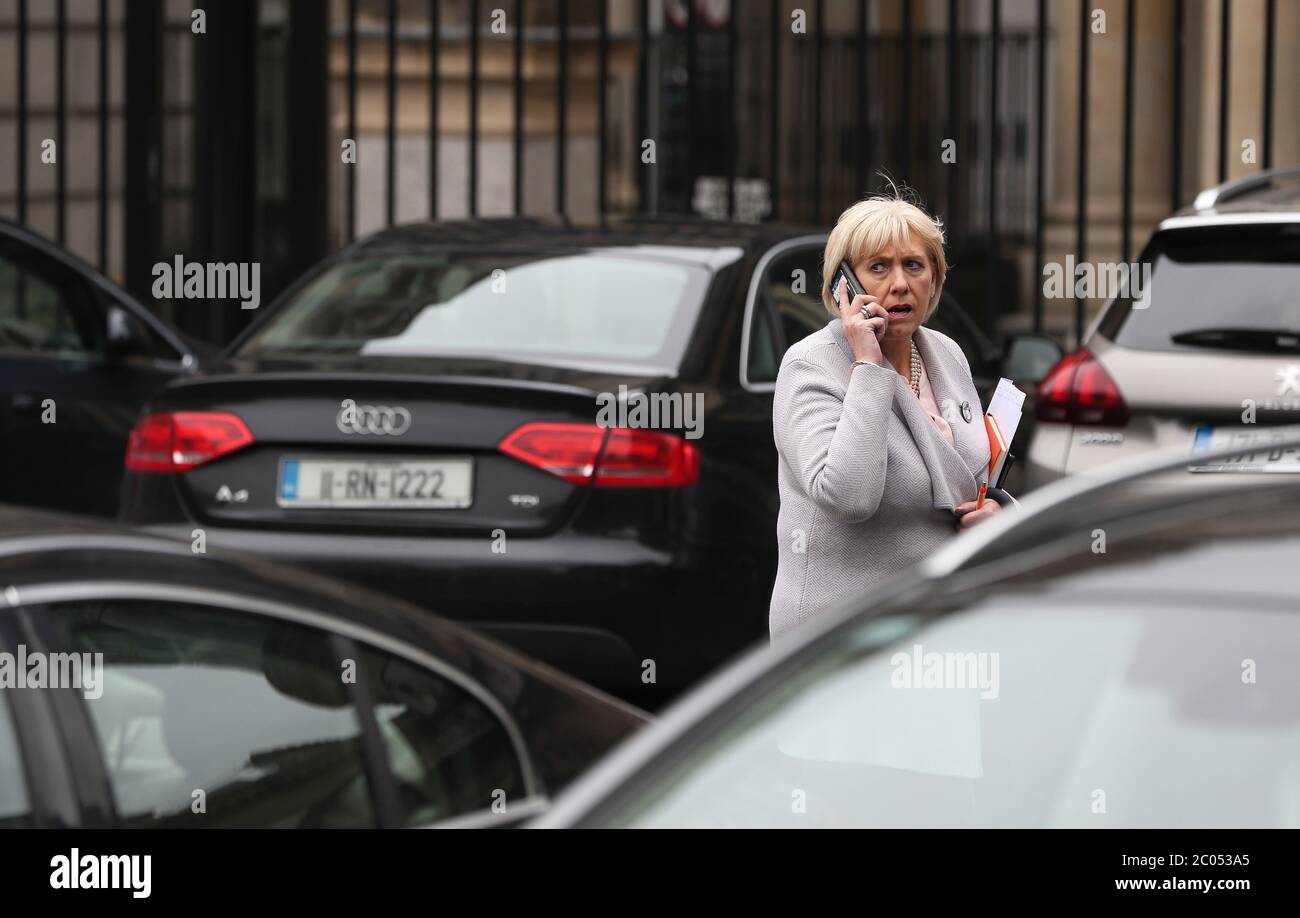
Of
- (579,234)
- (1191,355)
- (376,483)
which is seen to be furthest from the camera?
(579,234)

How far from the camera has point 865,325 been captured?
3385mm

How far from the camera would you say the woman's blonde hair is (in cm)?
346

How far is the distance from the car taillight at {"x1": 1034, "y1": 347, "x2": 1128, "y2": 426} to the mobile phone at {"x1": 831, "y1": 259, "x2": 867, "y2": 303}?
7.91 feet

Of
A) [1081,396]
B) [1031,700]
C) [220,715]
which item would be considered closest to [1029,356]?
[1081,396]

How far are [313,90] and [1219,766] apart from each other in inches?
306

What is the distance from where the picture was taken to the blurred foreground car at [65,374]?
25.6 feet

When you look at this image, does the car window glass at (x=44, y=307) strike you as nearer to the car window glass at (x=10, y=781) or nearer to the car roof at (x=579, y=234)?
the car roof at (x=579, y=234)

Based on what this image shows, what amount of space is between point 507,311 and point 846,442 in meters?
2.63

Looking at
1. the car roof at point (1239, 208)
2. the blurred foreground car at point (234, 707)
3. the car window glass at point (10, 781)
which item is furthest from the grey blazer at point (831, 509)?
the car roof at point (1239, 208)

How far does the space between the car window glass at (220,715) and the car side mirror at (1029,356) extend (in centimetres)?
357

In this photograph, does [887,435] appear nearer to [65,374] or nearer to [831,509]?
[831,509]

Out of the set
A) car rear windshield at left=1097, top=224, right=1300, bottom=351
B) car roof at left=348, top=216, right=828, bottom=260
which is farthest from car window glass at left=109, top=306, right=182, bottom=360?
car rear windshield at left=1097, top=224, right=1300, bottom=351
